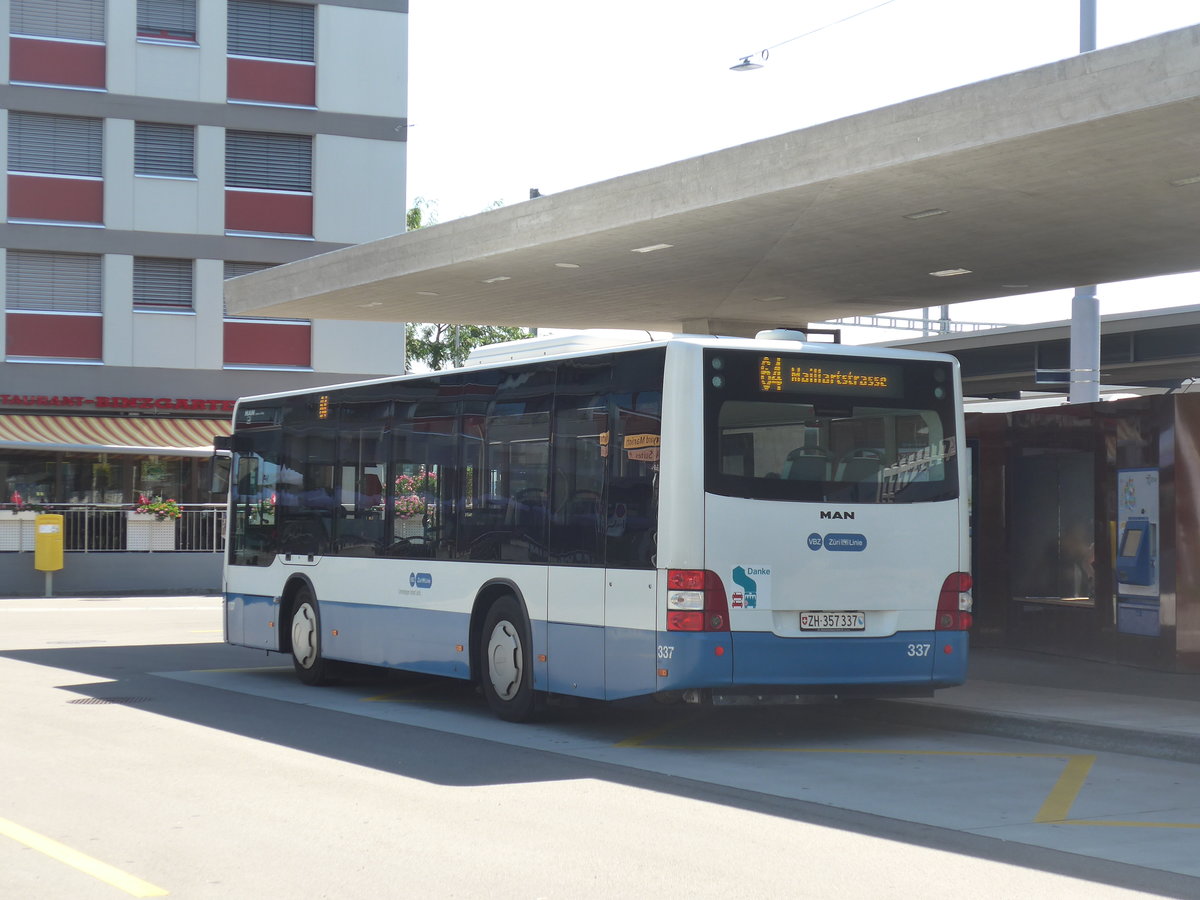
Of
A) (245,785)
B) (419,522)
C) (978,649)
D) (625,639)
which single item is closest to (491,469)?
(419,522)

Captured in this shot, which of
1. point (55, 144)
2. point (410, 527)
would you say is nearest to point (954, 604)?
point (410, 527)

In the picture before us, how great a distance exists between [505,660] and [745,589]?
8.32ft

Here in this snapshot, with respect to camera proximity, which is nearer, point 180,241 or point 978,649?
point 978,649

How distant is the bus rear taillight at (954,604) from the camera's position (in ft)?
37.9

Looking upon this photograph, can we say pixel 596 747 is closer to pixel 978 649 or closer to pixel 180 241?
pixel 978 649

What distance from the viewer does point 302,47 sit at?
38.6 m

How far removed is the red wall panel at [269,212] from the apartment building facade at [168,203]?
3 cm

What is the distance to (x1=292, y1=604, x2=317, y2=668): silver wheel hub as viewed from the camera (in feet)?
50.9

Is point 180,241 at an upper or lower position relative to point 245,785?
upper

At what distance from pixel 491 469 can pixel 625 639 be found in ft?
7.62

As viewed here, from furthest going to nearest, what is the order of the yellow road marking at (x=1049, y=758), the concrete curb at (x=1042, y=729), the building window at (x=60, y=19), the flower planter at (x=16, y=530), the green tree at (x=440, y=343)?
1. the green tree at (x=440, y=343)
2. the building window at (x=60, y=19)
3. the flower planter at (x=16, y=530)
4. the concrete curb at (x=1042, y=729)
5. the yellow road marking at (x=1049, y=758)

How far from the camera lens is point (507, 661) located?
1251cm

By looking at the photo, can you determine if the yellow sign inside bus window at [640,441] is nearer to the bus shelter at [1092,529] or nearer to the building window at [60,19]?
the bus shelter at [1092,529]

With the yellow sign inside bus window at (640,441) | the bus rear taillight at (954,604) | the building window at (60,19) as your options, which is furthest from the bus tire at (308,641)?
the building window at (60,19)
